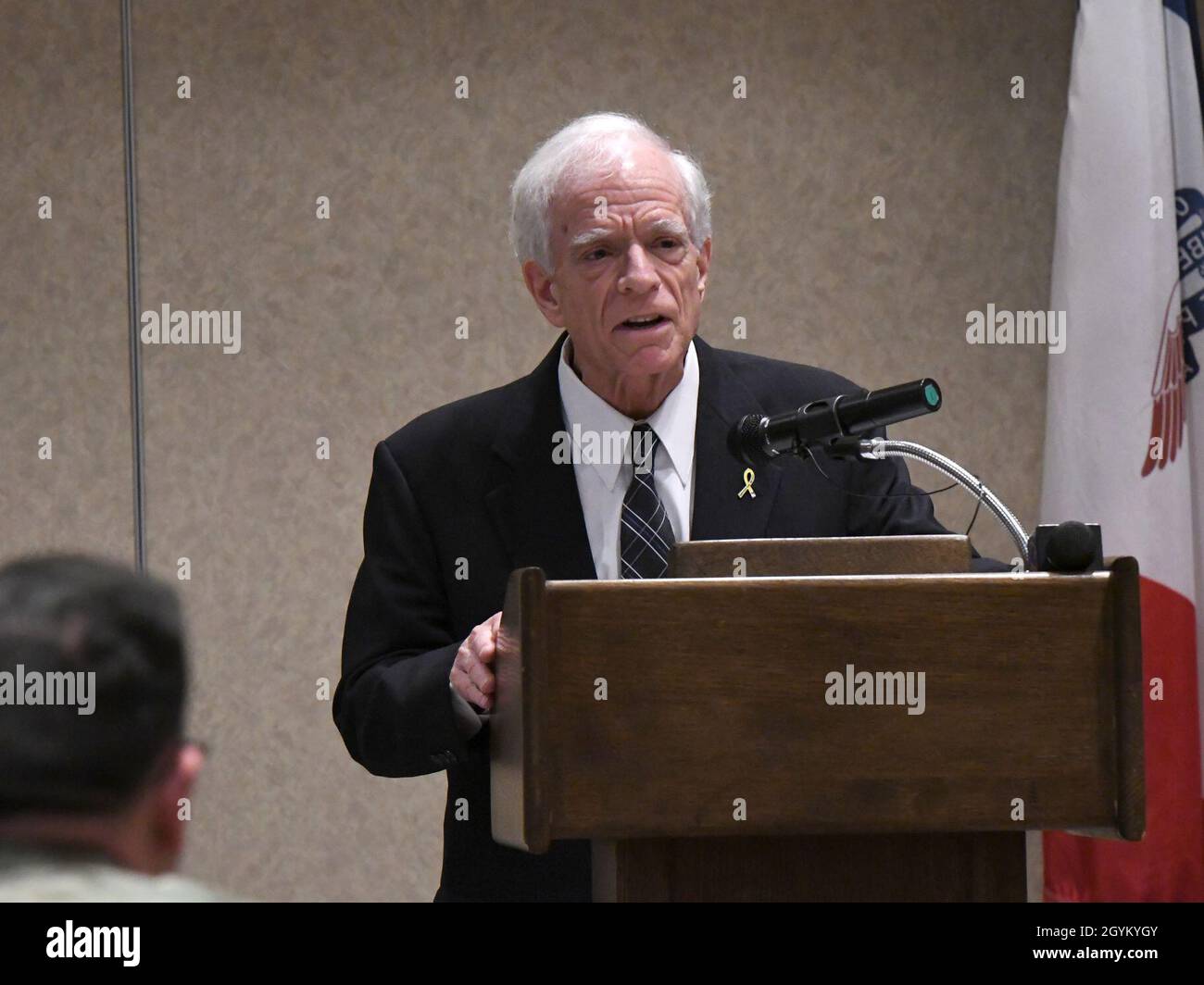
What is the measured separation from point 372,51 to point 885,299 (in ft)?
4.80

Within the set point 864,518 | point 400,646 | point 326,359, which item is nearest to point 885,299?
point 326,359

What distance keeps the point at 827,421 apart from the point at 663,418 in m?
0.60

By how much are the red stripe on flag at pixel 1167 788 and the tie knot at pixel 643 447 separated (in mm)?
1726

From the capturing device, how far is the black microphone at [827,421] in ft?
4.93

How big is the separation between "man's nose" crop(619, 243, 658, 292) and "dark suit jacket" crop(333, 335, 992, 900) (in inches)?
6.1

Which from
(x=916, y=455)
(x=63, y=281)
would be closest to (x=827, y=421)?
(x=916, y=455)

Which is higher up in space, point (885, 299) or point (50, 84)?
point (50, 84)

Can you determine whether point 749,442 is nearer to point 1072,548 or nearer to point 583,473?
point 1072,548

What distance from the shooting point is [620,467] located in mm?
2139

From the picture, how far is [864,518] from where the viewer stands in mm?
2127

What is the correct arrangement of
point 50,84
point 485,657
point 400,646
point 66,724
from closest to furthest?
point 66,724 < point 485,657 < point 400,646 < point 50,84

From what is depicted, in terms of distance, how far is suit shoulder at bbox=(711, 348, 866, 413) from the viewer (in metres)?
2.24

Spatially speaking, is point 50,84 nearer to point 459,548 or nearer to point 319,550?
point 319,550

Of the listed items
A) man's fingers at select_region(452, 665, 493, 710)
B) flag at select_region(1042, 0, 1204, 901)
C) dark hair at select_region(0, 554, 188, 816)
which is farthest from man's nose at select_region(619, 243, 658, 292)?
flag at select_region(1042, 0, 1204, 901)
